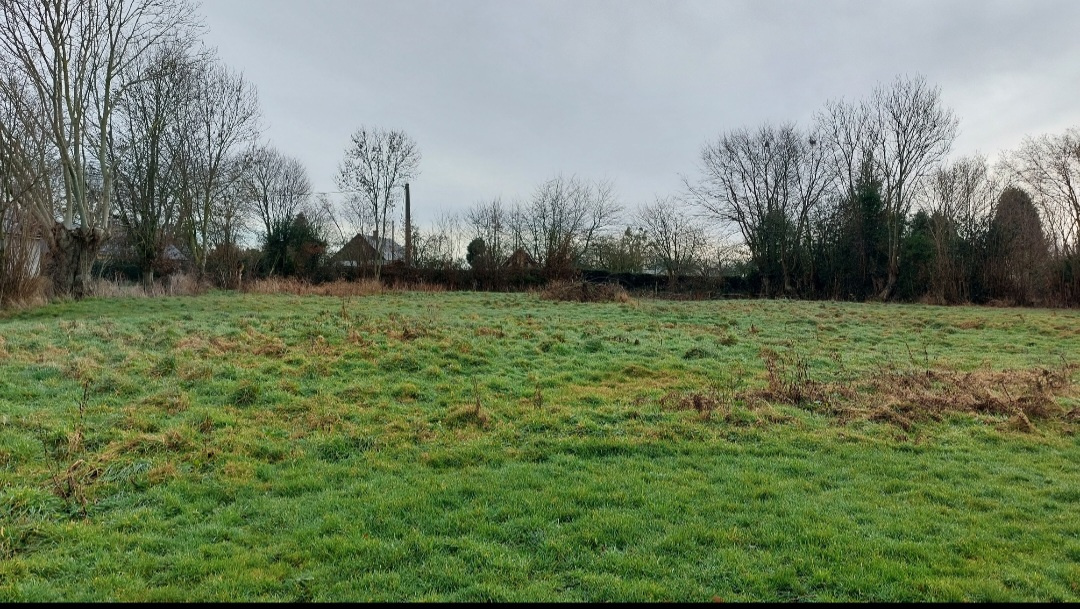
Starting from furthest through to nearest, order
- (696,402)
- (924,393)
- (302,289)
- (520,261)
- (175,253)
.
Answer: (175,253)
(520,261)
(302,289)
(924,393)
(696,402)

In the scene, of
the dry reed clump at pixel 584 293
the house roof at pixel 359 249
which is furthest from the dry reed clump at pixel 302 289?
the dry reed clump at pixel 584 293

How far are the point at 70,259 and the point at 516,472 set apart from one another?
1958 cm

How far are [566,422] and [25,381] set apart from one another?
6708 mm

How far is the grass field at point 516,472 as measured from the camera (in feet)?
10.8

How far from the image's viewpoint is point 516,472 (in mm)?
4973

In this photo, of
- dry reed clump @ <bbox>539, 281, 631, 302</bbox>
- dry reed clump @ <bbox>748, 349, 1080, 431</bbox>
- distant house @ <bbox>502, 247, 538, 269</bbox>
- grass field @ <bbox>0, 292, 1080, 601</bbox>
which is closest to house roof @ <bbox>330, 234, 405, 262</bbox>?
distant house @ <bbox>502, 247, 538, 269</bbox>

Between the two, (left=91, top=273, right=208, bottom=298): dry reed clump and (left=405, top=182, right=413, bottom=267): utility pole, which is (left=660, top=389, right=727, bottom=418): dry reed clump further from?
(left=405, top=182, right=413, bottom=267): utility pole

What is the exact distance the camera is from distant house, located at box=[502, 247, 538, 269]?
3225 cm

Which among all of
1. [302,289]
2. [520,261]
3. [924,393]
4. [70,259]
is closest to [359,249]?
[302,289]

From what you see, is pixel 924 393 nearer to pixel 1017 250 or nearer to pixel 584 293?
pixel 584 293

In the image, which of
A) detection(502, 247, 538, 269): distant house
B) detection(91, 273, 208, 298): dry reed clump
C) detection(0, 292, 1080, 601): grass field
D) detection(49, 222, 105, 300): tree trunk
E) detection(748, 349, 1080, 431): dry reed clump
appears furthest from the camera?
detection(502, 247, 538, 269): distant house

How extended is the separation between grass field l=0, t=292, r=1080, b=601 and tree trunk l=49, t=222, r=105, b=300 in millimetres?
9064

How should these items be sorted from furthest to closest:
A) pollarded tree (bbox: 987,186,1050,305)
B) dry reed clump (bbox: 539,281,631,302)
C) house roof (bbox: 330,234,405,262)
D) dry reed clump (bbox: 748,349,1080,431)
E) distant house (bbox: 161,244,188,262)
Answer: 1. house roof (bbox: 330,234,405,262)
2. distant house (bbox: 161,244,188,262)
3. pollarded tree (bbox: 987,186,1050,305)
4. dry reed clump (bbox: 539,281,631,302)
5. dry reed clump (bbox: 748,349,1080,431)

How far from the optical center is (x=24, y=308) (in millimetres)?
15062
